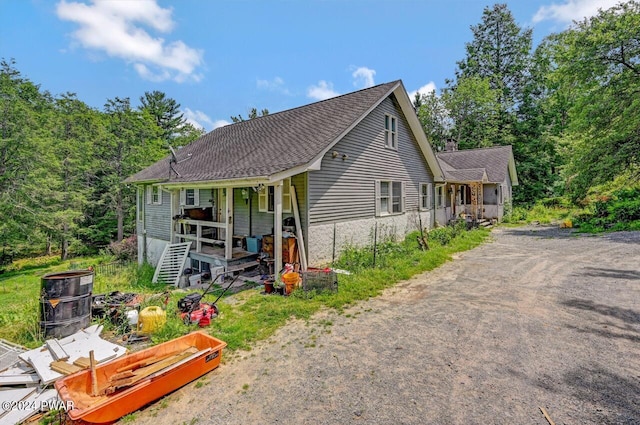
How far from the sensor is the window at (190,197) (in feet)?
41.6

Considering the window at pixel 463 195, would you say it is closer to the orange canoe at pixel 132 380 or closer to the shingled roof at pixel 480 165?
the shingled roof at pixel 480 165

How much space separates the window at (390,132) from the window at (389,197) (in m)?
1.61

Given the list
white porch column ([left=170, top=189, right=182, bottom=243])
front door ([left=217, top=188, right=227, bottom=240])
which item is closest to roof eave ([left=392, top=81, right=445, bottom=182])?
front door ([left=217, top=188, right=227, bottom=240])

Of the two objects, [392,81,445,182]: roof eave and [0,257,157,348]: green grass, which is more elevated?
[392,81,445,182]: roof eave

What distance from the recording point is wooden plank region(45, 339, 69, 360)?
383cm

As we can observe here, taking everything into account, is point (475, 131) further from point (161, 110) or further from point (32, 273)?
point (32, 273)

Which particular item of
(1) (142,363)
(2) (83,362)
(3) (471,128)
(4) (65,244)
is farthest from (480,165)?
(4) (65,244)

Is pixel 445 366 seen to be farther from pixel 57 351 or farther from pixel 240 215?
pixel 240 215

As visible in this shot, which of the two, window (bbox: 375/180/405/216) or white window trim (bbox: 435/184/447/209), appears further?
white window trim (bbox: 435/184/447/209)

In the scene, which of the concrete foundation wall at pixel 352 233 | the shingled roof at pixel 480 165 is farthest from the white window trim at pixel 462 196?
the concrete foundation wall at pixel 352 233

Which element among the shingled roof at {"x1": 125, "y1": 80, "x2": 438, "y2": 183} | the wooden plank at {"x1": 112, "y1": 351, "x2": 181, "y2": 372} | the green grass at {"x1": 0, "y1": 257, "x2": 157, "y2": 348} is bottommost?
the green grass at {"x1": 0, "y1": 257, "x2": 157, "y2": 348}

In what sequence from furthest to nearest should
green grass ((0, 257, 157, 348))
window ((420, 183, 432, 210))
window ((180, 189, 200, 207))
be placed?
window ((420, 183, 432, 210))
window ((180, 189, 200, 207))
green grass ((0, 257, 157, 348))

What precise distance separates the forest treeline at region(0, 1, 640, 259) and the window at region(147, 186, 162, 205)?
781 centimetres

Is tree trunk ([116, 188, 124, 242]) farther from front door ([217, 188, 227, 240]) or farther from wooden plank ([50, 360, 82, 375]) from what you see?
wooden plank ([50, 360, 82, 375])
